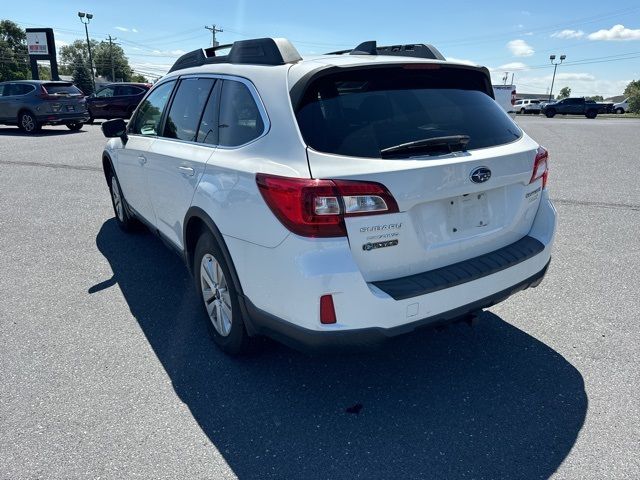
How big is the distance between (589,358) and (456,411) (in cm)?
107

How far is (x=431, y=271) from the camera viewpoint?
250cm

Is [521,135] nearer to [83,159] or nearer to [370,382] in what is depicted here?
[370,382]

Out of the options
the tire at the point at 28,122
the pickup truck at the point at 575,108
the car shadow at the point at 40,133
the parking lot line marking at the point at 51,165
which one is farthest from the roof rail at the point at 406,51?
the pickup truck at the point at 575,108

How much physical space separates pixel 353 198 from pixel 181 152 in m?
1.67

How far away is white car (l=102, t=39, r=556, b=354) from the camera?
7.36ft

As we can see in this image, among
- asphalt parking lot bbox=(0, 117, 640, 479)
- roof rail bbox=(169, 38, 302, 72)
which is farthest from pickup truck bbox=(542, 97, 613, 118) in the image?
roof rail bbox=(169, 38, 302, 72)

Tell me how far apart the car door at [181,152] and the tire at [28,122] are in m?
16.2

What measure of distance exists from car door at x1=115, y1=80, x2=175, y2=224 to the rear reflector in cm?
250

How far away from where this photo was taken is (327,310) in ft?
7.40

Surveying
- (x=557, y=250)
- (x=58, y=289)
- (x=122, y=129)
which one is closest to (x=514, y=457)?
(x=557, y=250)

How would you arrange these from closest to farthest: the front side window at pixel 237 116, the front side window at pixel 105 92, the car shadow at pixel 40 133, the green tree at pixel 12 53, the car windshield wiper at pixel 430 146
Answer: the car windshield wiper at pixel 430 146
the front side window at pixel 237 116
the car shadow at pixel 40 133
the front side window at pixel 105 92
the green tree at pixel 12 53

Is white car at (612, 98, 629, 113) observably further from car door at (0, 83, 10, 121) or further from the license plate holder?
the license plate holder

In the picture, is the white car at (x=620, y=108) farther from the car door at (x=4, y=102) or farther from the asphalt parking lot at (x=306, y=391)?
the asphalt parking lot at (x=306, y=391)

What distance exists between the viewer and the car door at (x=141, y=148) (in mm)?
4137
